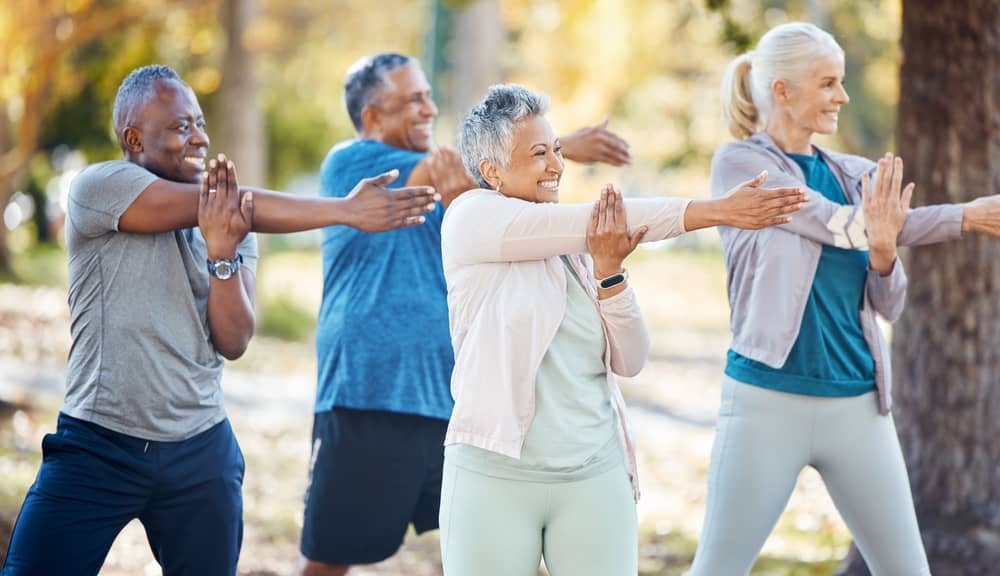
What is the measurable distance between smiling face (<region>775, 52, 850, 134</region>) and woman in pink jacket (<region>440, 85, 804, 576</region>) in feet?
3.44

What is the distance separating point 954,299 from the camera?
218 inches

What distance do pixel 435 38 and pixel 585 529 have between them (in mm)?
10392

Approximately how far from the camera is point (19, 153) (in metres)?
16.5

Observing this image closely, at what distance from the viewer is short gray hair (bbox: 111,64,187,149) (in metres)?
3.62

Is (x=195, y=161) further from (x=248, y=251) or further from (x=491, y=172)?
(x=491, y=172)

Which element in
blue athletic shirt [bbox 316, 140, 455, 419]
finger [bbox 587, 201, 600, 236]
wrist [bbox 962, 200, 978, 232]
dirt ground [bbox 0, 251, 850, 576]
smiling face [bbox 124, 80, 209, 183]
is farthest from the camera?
dirt ground [bbox 0, 251, 850, 576]

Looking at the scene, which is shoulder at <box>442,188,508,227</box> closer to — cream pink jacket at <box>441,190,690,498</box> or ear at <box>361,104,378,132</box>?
cream pink jacket at <box>441,190,690,498</box>

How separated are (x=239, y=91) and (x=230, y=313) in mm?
11916

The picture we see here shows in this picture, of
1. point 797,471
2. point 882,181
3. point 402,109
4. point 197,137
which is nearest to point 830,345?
point 797,471

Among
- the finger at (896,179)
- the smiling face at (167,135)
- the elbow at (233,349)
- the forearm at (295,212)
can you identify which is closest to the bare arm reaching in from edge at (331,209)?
the forearm at (295,212)

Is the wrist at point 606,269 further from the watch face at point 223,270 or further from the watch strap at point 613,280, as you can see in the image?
the watch face at point 223,270

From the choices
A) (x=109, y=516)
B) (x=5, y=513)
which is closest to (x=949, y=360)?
(x=109, y=516)

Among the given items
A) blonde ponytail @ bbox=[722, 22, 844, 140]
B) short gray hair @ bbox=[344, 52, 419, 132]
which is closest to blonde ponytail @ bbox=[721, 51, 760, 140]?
blonde ponytail @ bbox=[722, 22, 844, 140]

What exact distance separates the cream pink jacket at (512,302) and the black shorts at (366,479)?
1.31 m
